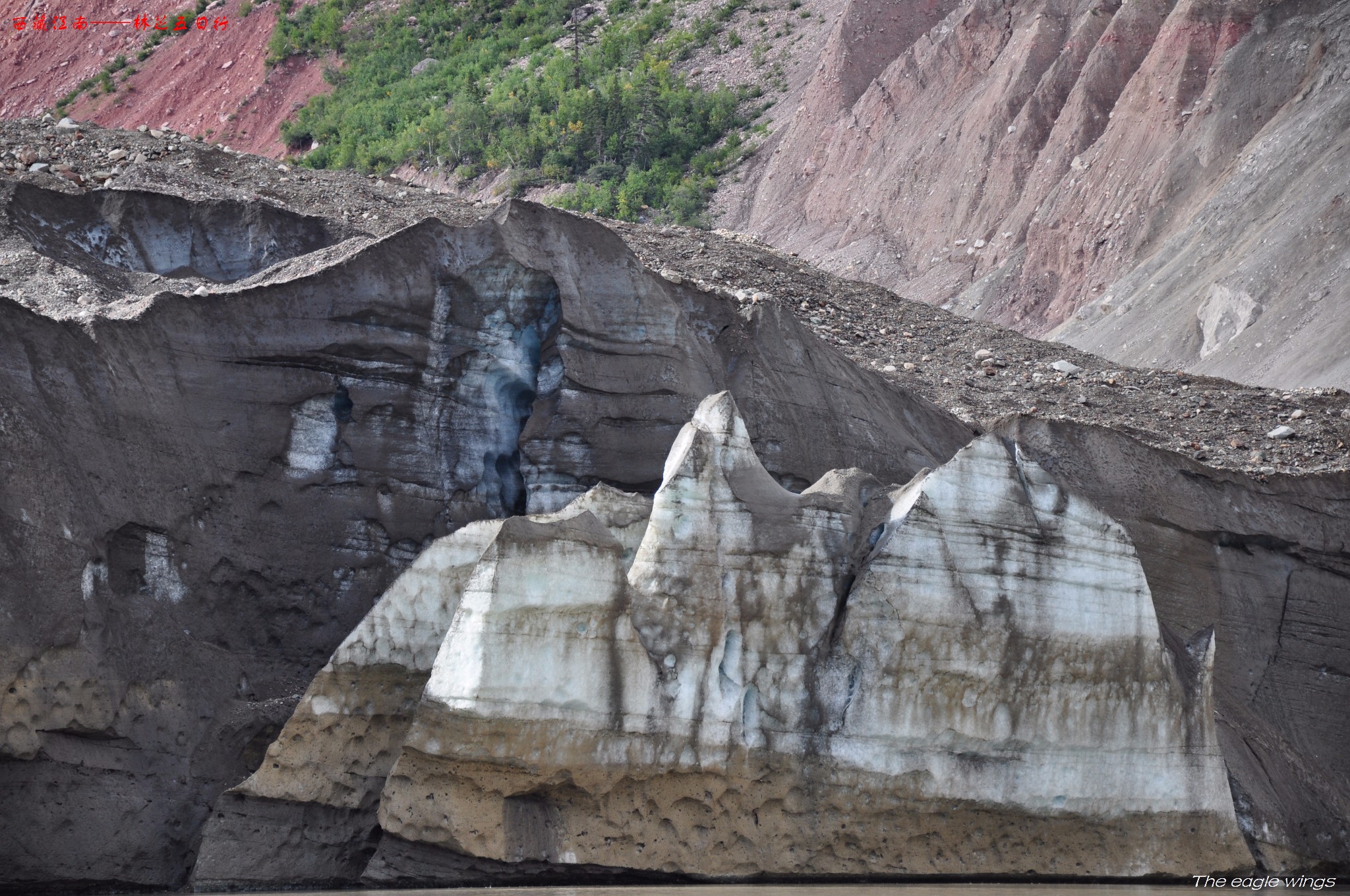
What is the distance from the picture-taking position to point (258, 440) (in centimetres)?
1169

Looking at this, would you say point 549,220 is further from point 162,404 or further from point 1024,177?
point 1024,177

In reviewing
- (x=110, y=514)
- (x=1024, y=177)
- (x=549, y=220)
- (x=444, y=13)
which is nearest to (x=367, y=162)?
(x=444, y=13)

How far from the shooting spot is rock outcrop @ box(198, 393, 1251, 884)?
9648 millimetres

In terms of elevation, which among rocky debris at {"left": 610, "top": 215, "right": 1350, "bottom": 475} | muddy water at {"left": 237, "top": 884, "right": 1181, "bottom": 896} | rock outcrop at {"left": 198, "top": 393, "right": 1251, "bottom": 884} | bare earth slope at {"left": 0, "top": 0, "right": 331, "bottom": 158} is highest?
bare earth slope at {"left": 0, "top": 0, "right": 331, "bottom": 158}

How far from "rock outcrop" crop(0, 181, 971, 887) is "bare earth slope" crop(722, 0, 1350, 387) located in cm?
1149

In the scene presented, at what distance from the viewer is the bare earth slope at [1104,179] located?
24.2 m

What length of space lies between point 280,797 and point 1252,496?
917cm

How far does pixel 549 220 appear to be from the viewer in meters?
13.0

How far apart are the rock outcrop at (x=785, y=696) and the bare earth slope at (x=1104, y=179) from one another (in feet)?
36.7

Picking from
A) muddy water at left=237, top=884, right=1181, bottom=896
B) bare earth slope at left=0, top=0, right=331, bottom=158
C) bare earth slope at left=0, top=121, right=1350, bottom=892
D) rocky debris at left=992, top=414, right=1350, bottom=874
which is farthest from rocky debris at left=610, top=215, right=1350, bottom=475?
bare earth slope at left=0, top=0, right=331, bottom=158

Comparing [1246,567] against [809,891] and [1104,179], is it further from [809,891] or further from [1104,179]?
[1104,179]

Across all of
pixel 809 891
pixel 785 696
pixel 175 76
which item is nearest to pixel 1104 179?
pixel 785 696

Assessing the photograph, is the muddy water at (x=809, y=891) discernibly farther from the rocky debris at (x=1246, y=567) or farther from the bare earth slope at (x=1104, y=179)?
the bare earth slope at (x=1104, y=179)

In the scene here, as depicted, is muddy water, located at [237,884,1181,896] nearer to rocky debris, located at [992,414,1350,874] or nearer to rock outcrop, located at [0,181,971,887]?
rock outcrop, located at [0,181,971,887]
